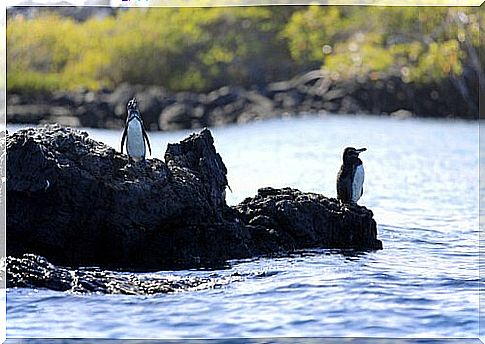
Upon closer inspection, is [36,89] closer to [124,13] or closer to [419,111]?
[124,13]

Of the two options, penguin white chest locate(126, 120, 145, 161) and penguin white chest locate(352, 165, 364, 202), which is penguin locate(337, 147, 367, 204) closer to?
penguin white chest locate(352, 165, 364, 202)

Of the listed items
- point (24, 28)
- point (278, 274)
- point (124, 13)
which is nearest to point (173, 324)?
point (278, 274)

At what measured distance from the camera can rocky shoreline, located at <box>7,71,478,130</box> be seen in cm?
1446

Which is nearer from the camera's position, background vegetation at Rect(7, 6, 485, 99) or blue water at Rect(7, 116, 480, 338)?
blue water at Rect(7, 116, 480, 338)

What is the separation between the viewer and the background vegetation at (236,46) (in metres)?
12.5

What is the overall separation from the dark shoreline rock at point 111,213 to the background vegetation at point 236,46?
20.1 feet

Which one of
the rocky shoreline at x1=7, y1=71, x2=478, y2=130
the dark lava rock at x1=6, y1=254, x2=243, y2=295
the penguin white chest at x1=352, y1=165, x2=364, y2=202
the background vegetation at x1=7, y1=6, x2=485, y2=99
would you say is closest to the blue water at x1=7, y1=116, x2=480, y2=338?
the dark lava rock at x1=6, y1=254, x2=243, y2=295

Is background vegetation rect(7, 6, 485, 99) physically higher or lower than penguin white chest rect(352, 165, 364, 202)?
higher

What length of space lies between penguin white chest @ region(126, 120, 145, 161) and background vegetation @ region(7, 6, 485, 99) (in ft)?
17.7

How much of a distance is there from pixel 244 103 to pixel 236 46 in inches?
80.7

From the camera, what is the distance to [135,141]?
5.96 meters

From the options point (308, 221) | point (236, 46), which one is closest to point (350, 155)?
point (308, 221)

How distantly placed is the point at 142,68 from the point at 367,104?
3.86 meters

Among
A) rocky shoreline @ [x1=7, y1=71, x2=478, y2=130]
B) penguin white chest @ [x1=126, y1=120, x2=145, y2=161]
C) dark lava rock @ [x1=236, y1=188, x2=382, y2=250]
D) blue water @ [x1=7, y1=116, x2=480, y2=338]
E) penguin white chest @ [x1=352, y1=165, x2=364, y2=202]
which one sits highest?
rocky shoreline @ [x1=7, y1=71, x2=478, y2=130]
